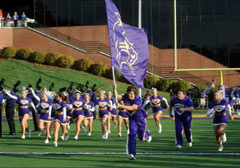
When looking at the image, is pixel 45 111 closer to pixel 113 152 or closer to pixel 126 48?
pixel 113 152

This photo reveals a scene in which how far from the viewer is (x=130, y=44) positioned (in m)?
12.1

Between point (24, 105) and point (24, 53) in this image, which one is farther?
point (24, 53)

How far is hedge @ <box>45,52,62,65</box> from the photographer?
45.0 m

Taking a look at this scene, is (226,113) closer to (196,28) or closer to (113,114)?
(113,114)

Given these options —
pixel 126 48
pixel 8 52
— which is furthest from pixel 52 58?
pixel 126 48

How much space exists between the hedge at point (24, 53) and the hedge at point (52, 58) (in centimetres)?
169

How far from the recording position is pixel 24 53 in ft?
149

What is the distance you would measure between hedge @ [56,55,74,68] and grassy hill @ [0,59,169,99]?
1.30 ft

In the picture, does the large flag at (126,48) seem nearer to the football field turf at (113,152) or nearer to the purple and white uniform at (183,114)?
the football field turf at (113,152)

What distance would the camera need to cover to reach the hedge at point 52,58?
45.0m

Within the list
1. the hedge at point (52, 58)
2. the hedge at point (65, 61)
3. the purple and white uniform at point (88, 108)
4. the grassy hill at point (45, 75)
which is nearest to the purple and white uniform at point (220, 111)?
the purple and white uniform at point (88, 108)

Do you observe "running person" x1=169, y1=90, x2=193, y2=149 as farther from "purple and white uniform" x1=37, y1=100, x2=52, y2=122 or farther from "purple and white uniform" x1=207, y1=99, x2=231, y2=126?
"purple and white uniform" x1=37, y1=100, x2=52, y2=122

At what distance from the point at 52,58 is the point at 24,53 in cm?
259

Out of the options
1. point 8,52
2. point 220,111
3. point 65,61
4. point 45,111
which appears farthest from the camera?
point 8,52
